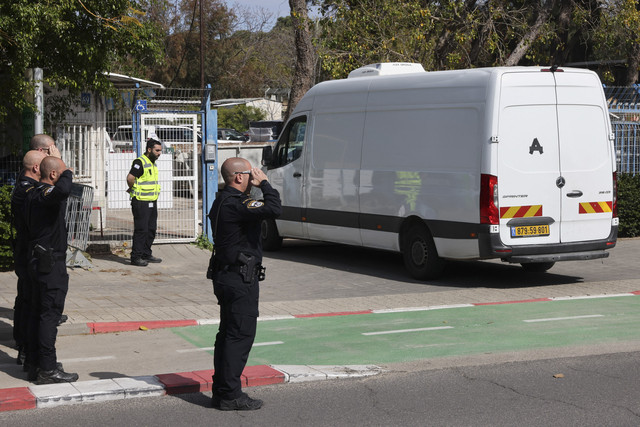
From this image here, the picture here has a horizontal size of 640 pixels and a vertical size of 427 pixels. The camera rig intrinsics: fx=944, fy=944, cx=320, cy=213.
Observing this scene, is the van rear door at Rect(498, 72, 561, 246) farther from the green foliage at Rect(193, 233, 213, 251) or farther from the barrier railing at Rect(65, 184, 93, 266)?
the green foliage at Rect(193, 233, 213, 251)

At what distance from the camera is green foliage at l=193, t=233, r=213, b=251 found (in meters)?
15.6

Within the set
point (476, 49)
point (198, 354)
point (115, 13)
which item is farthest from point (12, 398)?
point (476, 49)

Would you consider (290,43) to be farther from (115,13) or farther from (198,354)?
(198,354)

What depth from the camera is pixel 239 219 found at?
6.26 metres

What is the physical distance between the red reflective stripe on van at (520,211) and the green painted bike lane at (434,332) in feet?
3.95

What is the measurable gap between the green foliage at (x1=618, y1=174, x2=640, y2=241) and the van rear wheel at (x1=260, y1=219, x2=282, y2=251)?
20.8ft

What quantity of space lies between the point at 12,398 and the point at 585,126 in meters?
8.16

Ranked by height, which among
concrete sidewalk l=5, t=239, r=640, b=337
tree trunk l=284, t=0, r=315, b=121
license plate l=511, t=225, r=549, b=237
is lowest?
A: concrete sidewalk l=5, t=239, r=640, b=337

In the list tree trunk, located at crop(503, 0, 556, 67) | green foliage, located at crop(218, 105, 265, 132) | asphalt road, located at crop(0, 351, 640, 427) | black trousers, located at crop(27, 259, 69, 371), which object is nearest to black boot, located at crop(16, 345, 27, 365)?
black trousers, located at crop(27, 259, 69, 371)

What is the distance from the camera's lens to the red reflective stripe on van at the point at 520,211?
37.6ft

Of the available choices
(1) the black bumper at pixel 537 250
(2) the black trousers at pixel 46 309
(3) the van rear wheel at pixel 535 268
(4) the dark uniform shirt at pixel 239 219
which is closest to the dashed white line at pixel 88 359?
(2) the black trousers at pixel 46 309

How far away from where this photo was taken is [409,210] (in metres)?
12.6

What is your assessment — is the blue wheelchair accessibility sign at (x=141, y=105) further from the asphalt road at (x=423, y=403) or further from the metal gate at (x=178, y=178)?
the asphalt road at (x=423, y=403)

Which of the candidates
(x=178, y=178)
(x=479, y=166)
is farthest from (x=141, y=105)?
(x=479, y=166)
